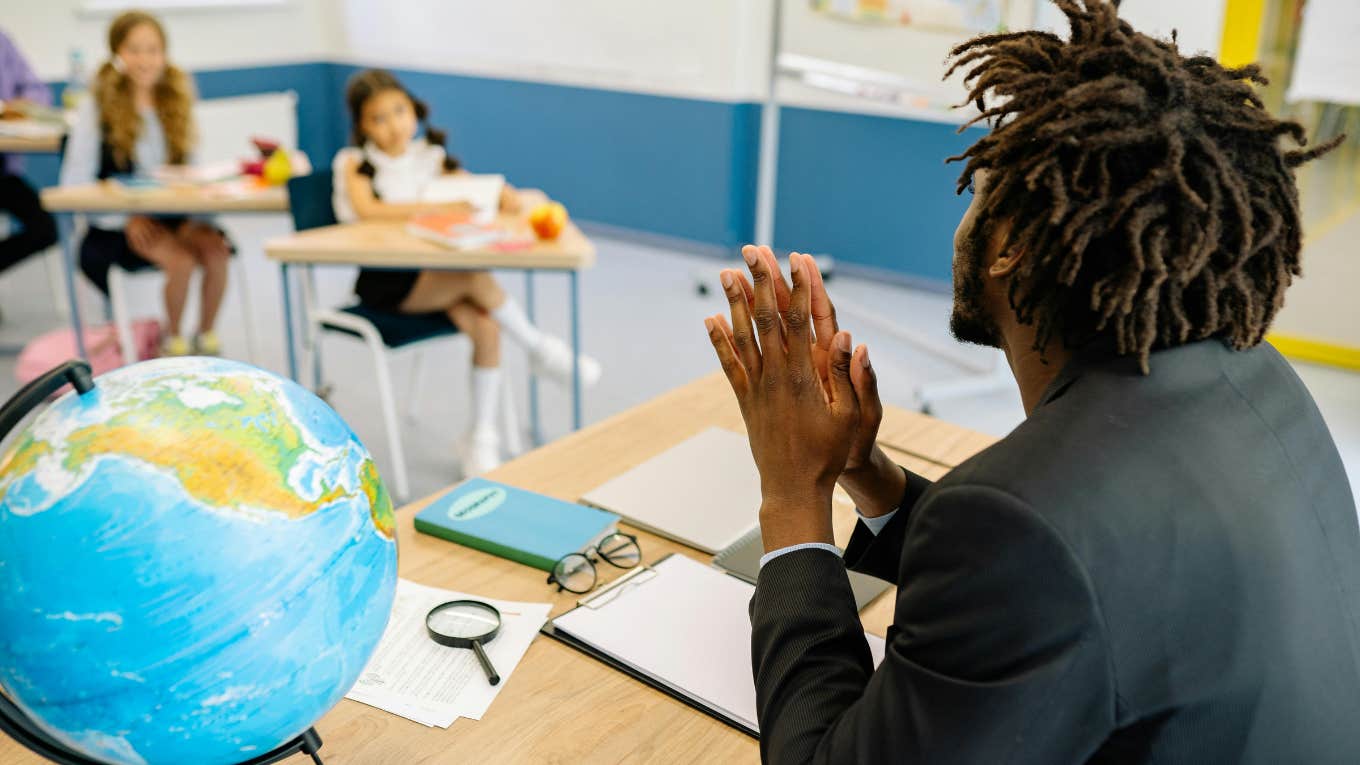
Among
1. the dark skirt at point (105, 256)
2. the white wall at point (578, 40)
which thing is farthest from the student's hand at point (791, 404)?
the white wall at point (578, 40)

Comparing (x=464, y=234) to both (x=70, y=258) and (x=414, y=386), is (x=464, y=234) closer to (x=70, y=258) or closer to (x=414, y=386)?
(x=414, y=386)

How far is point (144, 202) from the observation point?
347cm

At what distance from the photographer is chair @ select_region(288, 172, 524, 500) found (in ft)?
9.91

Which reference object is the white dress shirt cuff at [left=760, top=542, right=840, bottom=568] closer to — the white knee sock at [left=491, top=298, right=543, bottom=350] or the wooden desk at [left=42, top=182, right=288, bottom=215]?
the white knee sock at [left=491, top=298, right=543, bottom=350]

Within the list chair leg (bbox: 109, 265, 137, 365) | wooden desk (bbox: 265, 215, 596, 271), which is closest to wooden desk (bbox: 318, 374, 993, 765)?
wooden desk (bbox: 265, 215, 596, 271)

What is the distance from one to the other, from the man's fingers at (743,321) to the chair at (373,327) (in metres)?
2.05

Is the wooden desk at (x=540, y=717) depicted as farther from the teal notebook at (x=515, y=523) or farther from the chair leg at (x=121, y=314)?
the chair leg at (x=121, y=314)

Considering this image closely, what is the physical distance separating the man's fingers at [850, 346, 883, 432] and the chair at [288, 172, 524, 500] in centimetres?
210

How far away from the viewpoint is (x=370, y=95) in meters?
3.40

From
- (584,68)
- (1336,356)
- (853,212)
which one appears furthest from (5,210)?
(1336,356)

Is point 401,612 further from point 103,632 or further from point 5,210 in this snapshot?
point 5,210

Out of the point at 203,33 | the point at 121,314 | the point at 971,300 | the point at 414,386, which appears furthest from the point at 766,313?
the point at 203,33

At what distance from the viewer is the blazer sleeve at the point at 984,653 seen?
750 mm

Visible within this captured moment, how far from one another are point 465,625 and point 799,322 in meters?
0.51
